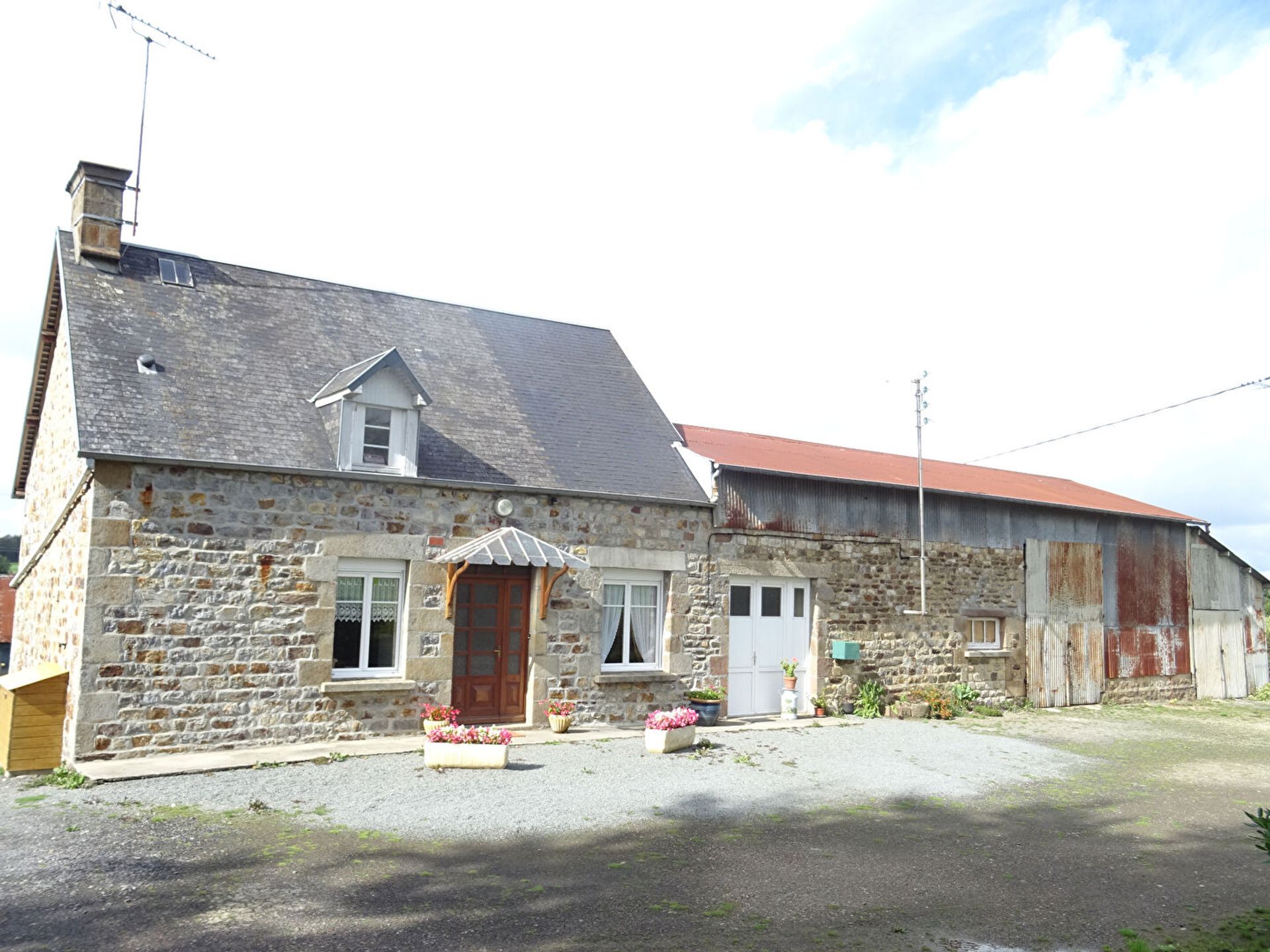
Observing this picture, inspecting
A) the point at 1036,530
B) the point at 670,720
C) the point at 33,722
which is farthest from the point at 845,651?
the point at 33,722

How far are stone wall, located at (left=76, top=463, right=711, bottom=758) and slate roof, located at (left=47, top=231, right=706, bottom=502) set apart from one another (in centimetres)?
39

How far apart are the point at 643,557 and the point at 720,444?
305 centimetres

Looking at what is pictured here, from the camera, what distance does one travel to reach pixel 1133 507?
20.4m

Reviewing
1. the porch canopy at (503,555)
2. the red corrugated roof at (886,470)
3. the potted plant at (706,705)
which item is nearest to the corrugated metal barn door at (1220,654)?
the red corrugated roof at (886,470)

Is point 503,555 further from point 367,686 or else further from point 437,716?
point 367,686

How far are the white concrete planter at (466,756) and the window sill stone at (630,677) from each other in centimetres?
297

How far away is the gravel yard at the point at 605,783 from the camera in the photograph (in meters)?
8.03

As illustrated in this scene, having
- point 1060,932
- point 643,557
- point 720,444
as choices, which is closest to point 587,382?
point 720,444

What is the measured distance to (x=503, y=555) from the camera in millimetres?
11250

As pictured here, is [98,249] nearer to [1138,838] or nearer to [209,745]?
[209,745]

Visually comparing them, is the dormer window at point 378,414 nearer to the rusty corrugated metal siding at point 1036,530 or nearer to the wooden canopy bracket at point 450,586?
the wooden canopy bracket at point 450,586

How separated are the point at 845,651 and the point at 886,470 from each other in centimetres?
406

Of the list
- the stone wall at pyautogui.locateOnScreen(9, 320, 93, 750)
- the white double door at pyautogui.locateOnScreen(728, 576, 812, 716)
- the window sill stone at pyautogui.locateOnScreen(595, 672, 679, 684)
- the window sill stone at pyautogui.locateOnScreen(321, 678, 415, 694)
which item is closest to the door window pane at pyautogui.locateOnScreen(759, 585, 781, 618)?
the white double door at pyautogui.locateOnScreen(728, 576, 812, 716)

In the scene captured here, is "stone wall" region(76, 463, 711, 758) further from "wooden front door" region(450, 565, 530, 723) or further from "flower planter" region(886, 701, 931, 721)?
"flower planter" region(886, 701, 931, 721)
